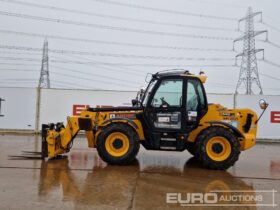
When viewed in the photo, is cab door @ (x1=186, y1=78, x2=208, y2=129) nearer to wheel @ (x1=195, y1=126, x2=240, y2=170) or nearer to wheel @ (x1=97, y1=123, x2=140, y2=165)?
wheel @ (x1=195, y1=126, x2=240, y2=170)

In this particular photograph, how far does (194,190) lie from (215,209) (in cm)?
93

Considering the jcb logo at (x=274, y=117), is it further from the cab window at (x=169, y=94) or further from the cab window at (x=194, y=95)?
the cab window at (x=169, y=94)

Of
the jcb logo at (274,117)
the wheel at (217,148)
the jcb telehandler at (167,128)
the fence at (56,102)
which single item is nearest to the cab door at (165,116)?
the jcb telehandler at (167,128)

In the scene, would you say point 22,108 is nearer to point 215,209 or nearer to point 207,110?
point 207,110

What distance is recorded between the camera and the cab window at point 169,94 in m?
7.30

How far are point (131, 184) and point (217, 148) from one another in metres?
2.44

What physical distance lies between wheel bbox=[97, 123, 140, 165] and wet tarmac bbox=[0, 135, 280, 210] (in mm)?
201

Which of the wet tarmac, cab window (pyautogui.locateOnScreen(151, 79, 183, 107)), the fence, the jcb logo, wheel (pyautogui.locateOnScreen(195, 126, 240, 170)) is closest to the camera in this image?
the wet tarmac

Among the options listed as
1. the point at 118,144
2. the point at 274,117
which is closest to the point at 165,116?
the point at 118,144

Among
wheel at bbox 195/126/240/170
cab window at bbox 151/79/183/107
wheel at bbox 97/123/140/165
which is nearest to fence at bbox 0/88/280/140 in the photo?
cab window at bbox 151/79/183/107

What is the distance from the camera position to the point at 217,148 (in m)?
7.21

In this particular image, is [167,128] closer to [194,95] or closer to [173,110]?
[173,110]

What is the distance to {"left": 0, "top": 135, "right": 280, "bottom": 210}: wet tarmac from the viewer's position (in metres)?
4.58

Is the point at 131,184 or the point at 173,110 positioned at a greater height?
the point at 173,110
